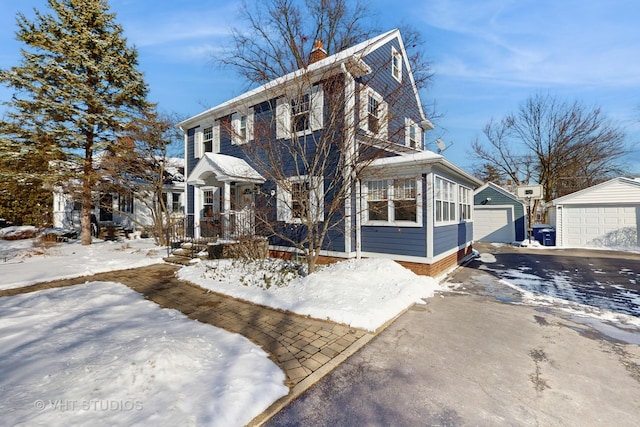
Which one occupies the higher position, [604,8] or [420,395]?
[604,8]

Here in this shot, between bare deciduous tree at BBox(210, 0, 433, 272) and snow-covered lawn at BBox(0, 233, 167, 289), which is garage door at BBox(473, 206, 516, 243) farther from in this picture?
snow-covered lawn at BBox(0, 233, 167, 289)

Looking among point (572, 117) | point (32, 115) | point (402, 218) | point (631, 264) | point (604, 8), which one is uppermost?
point (572, 117)

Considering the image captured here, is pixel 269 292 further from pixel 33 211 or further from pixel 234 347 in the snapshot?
pixel 33 211

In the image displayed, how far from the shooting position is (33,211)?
17.5m

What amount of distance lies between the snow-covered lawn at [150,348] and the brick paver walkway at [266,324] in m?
0.22

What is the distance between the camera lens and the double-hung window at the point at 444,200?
26.6 feet

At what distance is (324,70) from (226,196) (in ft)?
17.0

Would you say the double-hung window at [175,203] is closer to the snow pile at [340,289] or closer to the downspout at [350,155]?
the snow pile at [340,289]

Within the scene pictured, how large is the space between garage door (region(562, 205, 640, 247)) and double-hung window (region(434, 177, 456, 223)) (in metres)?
9.99

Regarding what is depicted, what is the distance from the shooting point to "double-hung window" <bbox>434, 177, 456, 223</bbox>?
811 cm

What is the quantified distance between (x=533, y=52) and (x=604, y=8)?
293 centimetres

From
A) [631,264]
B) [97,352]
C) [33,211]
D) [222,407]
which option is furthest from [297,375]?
[33,211]

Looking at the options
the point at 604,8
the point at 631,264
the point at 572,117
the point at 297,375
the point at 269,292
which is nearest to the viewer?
the point at 297,375

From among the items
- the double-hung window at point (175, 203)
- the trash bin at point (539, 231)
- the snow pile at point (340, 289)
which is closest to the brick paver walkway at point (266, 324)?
the snow pile at point (340, 289)
